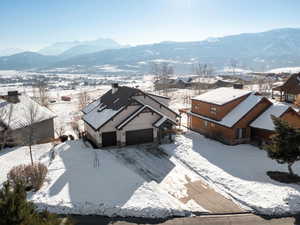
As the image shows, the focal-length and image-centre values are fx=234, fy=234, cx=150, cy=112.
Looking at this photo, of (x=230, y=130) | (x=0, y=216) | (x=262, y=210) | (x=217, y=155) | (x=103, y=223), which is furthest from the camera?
(x=230, y=130)

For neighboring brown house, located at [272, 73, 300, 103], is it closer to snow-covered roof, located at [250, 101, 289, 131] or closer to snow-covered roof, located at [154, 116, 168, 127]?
snow-covered roof, located at [250, 101, 289, 131]

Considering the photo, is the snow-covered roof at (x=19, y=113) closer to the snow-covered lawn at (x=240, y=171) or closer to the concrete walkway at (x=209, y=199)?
the snow-covered lawn at (x=240, y=171)

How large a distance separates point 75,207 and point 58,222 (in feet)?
27.4

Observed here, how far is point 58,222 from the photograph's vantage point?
738 centimetres

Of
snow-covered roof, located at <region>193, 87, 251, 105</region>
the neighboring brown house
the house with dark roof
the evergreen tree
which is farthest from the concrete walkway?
the neighboring brown house

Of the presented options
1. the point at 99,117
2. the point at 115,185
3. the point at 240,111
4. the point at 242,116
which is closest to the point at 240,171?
the point at 242,116

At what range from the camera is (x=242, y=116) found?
2741 cm

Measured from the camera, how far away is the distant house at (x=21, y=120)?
89.6 feet

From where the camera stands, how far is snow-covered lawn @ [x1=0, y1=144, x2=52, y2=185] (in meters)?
22.1

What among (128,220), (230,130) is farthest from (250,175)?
(128,220)

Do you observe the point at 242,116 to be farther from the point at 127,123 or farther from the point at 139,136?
the point at 127,123

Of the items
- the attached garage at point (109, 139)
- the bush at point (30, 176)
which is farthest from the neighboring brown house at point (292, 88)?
the bush at point (30, 176)

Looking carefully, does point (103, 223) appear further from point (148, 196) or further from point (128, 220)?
point (148, 196)

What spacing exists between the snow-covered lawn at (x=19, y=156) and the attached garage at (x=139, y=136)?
890 centimetres
